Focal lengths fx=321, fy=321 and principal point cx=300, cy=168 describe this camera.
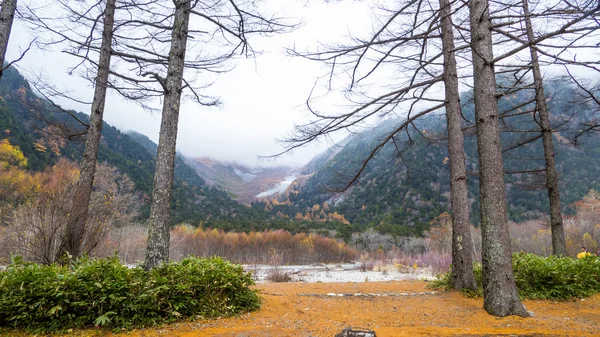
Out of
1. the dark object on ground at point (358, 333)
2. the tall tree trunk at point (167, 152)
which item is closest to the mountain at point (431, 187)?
the tall tree trunk at point (167, 152)

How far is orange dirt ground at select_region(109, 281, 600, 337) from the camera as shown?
3.75 meters

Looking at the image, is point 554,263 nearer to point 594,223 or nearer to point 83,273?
point 83,273

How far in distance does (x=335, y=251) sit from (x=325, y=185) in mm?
29301

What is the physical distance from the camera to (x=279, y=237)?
33.1 metres

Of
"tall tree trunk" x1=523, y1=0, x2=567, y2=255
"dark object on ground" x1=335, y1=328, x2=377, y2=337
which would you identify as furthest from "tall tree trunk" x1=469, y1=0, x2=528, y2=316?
"tall tree trunk" x1=523, y1=0, x2=567, y2=255

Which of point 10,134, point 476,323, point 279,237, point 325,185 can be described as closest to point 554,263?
point 476,323

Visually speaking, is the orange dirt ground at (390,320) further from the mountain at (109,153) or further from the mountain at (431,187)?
the mountain at (431,187)

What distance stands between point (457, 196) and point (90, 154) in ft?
24.3

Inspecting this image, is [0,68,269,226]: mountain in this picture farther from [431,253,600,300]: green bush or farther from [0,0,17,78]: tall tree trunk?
[431,253,600,300]: green bush

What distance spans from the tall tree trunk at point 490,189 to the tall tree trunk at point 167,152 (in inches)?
193

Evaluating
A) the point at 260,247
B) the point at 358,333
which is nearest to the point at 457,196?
the point at 358,333

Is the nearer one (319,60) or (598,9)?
(598,9)

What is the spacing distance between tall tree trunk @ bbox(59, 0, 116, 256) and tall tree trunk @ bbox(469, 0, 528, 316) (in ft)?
21.9

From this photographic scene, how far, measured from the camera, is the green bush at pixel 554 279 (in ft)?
19.7
